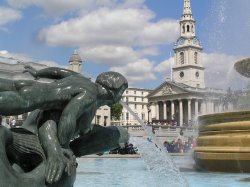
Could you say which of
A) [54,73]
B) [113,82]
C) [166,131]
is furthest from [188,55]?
[113,82]

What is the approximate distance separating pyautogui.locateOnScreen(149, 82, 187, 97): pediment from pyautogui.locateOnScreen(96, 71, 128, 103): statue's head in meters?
97.9

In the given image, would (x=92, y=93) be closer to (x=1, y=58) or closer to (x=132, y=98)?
(x=1, y=58)

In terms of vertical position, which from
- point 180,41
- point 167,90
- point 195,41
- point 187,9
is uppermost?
point 187,9

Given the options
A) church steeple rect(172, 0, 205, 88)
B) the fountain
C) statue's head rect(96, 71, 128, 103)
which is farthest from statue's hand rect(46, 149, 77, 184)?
church steeple rect(172, 0, 205, 88)

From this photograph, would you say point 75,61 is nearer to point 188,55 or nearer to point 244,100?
point 188,55

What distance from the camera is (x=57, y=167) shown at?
3400mm

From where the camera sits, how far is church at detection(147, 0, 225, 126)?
3989 inches

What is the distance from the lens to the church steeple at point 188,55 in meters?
116

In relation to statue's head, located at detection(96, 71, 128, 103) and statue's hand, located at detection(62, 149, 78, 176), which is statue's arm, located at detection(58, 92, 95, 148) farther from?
statue's head, located at detection(96, 71, 128, 103)

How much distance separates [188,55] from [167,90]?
567 inches

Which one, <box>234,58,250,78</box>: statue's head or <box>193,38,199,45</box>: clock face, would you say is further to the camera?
<box>193,38,199,45</box>: clock face

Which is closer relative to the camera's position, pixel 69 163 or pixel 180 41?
pixel 69 163

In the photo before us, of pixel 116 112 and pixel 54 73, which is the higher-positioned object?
pixel 116 112

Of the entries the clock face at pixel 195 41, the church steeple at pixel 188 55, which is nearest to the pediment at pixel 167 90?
the church steeple at pixel 188 55
